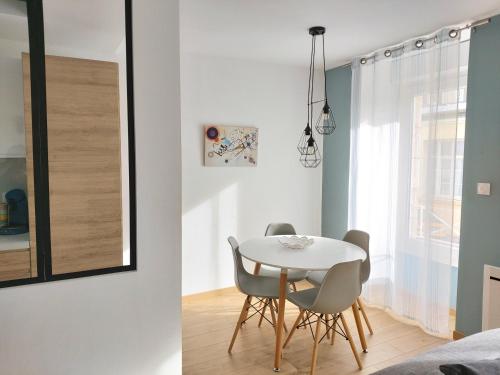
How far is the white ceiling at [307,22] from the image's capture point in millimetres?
2648

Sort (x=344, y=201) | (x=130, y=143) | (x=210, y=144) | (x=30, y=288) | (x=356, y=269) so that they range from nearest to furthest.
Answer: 1. (x=30, y=288)
2. (x=130, y=143)
3. (x=356, y=269)
4. (x=210, y=144)
5. (x=344, y=201)

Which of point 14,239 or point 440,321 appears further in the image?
point 440,321

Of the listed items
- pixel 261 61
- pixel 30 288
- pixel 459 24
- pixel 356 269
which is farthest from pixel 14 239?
pixel 459 24

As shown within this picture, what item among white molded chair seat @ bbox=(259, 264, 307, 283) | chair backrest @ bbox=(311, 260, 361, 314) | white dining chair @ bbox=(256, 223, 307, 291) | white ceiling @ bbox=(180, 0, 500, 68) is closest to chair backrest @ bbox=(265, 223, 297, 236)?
white dining chair @ bbox=(256, 223, 307, 291)

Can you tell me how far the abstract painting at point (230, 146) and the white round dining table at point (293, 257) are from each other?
1102 mm

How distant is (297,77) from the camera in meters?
4.51

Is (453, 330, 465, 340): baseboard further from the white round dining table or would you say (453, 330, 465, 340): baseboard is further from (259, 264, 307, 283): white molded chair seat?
(259, 264, 307, 283): white molded chair seat

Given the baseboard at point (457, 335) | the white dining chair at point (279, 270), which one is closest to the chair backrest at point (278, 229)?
the white dining chair at point (279, 270)

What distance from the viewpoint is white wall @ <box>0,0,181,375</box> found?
1.92m

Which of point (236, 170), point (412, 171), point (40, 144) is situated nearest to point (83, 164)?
point (40, 144)

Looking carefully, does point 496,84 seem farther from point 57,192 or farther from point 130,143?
point 57,192

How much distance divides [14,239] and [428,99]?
323 centimetres

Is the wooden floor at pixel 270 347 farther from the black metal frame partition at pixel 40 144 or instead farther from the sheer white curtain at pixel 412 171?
the black metal frame partition at pixel 40 144

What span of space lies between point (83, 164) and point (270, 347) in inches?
79.9
